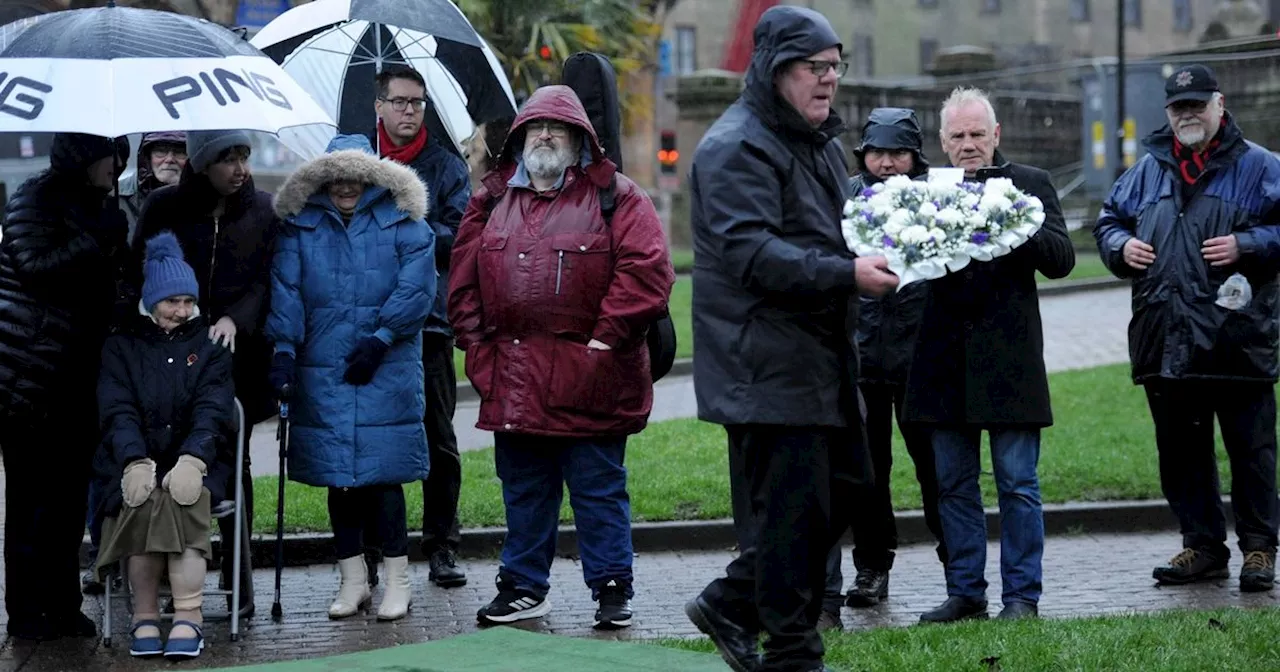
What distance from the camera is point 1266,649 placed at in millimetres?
6953

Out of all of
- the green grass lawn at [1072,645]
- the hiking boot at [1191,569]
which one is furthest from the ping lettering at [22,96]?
the hiking boot at [1191,569]

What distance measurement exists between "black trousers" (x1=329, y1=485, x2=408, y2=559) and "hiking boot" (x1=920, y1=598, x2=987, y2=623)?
2343 mm

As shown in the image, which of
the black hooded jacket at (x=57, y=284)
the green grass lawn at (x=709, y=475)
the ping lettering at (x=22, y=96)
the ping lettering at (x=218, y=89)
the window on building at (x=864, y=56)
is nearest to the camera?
the ping lettering at (x=22, y=96)

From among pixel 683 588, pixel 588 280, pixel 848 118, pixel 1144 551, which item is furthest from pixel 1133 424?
pixel 848 118

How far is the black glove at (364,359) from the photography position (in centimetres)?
830

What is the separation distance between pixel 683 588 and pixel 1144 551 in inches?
107

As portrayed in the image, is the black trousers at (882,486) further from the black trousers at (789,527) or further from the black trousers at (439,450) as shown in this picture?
the black trousers at (789,527)

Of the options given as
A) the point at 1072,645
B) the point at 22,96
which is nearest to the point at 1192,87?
the point at 1072,645

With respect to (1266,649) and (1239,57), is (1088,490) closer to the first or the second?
(1266,649)

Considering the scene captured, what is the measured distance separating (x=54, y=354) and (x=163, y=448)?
0.60 metres

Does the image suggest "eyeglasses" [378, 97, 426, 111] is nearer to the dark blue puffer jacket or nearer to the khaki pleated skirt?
the khaki pleated skirt

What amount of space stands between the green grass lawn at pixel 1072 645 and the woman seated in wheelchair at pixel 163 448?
6.48ft

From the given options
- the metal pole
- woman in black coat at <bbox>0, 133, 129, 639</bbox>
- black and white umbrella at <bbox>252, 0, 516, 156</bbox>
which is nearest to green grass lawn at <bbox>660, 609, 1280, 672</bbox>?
woman in black coat at <bbox>0, 133, 129, 639</bbox>

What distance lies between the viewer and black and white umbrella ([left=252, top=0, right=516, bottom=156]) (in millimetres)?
10016
